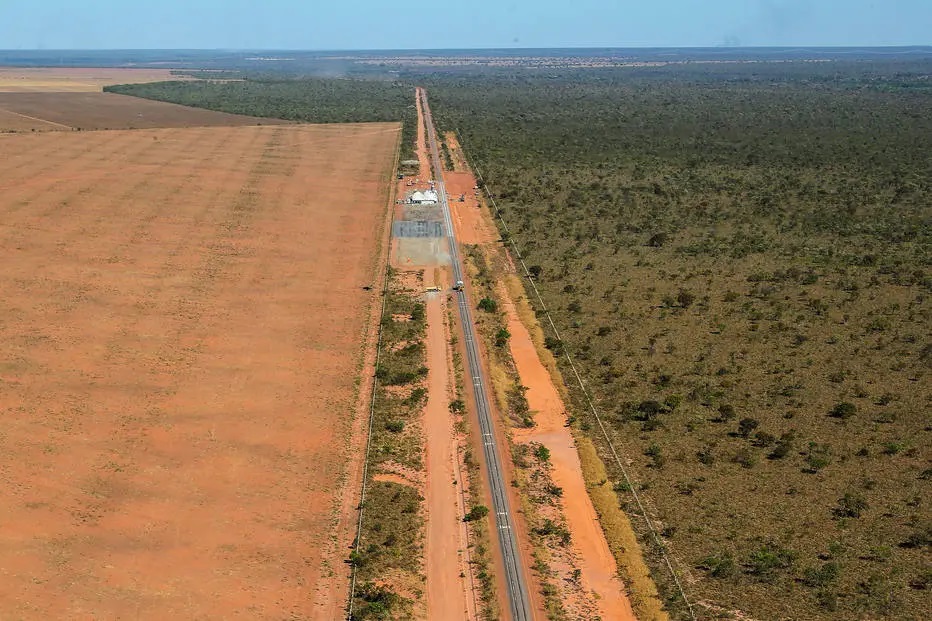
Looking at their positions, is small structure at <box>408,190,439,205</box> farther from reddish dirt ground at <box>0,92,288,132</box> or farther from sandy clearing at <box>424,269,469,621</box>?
reddish dirt ground at <box>0,92,288,132</box>

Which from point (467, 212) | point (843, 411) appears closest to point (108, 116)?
point (467, 212)

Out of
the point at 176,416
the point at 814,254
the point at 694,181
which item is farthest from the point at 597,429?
the point at 694,181

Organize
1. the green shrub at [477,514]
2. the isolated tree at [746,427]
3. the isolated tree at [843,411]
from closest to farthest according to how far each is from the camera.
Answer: the green shrub at [477,514] → the isolated tree at [746,427] → the isolated tree at [843,411]

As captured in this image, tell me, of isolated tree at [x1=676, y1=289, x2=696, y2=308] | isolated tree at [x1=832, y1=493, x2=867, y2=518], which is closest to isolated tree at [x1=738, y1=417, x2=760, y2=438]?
isolated tree at [x1=832, y1=493, x2=867, y2=518]

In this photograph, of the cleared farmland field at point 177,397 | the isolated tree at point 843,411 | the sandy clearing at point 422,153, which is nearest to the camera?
the cleared farmland field at point 177,397

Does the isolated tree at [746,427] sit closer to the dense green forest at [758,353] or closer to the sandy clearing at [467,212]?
the dense green forest at [758,353]

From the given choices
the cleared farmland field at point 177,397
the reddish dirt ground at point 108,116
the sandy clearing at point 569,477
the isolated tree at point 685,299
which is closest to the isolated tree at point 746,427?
the sandy clearing at point 569,477
